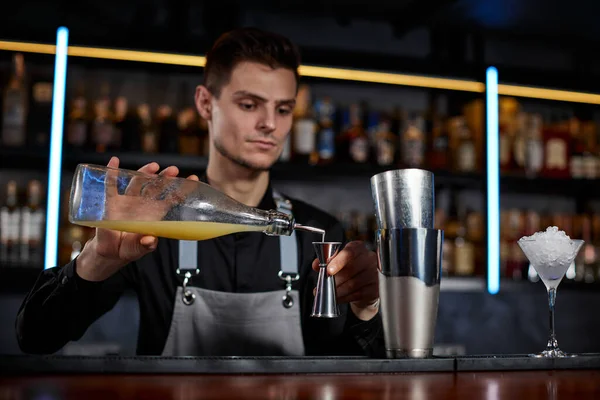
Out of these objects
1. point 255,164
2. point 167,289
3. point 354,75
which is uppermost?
point 354,75

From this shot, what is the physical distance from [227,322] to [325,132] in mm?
1127

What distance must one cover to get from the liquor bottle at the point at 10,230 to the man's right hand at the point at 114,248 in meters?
1.23

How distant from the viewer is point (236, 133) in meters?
1.75

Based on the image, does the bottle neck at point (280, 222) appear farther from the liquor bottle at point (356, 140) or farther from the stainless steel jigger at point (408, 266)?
the liquor bottle at point (356, 140)

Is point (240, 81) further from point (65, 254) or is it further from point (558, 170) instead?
point (558, 170)

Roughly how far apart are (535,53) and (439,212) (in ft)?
3.45

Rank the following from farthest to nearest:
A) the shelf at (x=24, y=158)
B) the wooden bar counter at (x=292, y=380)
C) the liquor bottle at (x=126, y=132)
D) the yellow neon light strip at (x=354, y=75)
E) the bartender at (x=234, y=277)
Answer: the liquor bottle at (x=126, y=132) < the yellow neon light strip at (x=354, y=75) < the shelf at (x=24, y=158) < the bartender at (x=234, y=277) < the wooden bar counter at (x=292, y=380)

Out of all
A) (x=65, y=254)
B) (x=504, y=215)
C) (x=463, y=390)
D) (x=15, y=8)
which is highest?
(x=15, y=8)

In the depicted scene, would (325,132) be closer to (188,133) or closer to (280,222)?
(188,133)

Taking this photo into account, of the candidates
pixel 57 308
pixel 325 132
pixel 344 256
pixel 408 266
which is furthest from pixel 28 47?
pixel 408 266

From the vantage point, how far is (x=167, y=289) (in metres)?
1.70

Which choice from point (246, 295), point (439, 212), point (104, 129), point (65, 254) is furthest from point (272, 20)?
point (246, 295)

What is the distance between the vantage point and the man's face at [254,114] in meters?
1.74

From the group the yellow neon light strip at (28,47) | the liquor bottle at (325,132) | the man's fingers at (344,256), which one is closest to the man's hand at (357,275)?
the man's fingers at (344,256)
